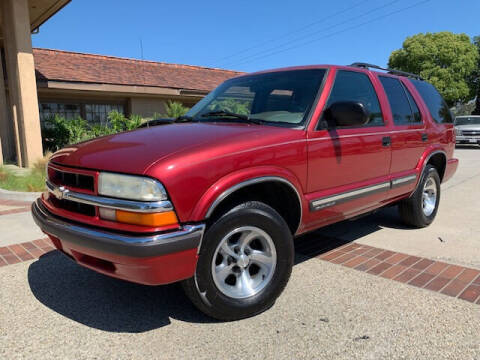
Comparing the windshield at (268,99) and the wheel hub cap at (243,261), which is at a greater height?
the windshield at (268,99)

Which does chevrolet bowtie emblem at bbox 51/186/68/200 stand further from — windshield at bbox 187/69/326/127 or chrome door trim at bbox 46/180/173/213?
windshield at bbox 187/69/326/127

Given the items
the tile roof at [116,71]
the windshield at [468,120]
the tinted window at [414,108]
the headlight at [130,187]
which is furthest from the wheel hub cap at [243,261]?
the windshield at [468,120]

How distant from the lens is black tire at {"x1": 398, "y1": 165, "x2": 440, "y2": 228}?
4754 millimetres

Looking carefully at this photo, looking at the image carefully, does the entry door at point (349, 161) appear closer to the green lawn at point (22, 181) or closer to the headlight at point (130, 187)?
the headlight at point (130, 187)

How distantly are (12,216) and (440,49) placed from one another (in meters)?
32.6

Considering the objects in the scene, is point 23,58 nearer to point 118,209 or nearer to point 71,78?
point 71,78

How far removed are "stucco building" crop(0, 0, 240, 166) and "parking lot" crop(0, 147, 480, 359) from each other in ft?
21.4

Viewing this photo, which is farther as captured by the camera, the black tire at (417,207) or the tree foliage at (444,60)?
the tree foliage at (444,60)

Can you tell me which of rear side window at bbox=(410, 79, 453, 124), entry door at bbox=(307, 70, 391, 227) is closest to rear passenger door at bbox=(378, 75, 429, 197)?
entry door at bbox=(307, 70, 391, 227)

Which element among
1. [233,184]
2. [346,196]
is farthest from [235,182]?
[346,196]

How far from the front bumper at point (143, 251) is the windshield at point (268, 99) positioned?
141 cm

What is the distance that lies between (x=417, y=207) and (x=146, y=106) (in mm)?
13170

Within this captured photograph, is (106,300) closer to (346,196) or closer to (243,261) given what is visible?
(243,261)

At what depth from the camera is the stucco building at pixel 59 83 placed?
9.27 meters
